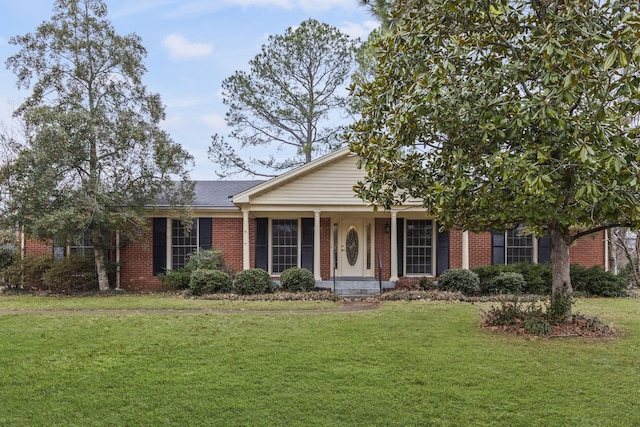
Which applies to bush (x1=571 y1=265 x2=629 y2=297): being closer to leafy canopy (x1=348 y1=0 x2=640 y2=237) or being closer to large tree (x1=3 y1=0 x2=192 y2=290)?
leafy canopy (x1=348 y1=0 x2=640 y2=237)

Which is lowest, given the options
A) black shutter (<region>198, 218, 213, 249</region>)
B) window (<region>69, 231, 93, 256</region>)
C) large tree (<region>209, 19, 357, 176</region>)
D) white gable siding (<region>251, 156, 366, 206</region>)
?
window (<region>69, 231, 93, 256</region>)

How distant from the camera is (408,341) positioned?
22.1 feet

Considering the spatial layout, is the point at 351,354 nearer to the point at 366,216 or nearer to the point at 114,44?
the point at 366,216

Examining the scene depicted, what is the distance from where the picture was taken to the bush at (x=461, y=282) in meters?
12.9

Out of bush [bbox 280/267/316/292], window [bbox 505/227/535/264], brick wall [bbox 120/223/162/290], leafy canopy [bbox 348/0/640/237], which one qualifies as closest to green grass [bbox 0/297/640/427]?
leafy canopy [bbox 348/0/640/237]

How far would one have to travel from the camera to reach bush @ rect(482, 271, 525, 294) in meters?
12.9

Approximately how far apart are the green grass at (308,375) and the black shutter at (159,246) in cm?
671

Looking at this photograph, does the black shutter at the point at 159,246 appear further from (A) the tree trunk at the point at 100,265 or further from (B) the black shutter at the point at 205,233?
(A) the tree trunk at the point at 100,265

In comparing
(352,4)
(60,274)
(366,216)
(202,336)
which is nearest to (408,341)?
(202,336)

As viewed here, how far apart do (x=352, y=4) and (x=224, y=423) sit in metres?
6.66

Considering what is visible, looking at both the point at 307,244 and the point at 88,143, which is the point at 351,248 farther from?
the point at 88,143

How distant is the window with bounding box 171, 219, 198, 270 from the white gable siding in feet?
8.55

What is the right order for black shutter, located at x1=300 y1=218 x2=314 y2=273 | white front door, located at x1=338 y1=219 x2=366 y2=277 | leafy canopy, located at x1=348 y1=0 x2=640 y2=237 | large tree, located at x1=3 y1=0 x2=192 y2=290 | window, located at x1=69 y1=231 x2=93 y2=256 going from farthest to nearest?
white front door, located at x1=338 y1=219 x2=366 y2=277
black shutter, located at x1=300 y1=218 x2=314 y2=273
window, located at x1=69 y1=231 x2=93 y2=256
large tree, located at x1=3 y1=0 x2=192 y2=290
leafy canopy, located at x1=348 y1=0 x2=640 y2=237

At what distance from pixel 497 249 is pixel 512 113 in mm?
9984
